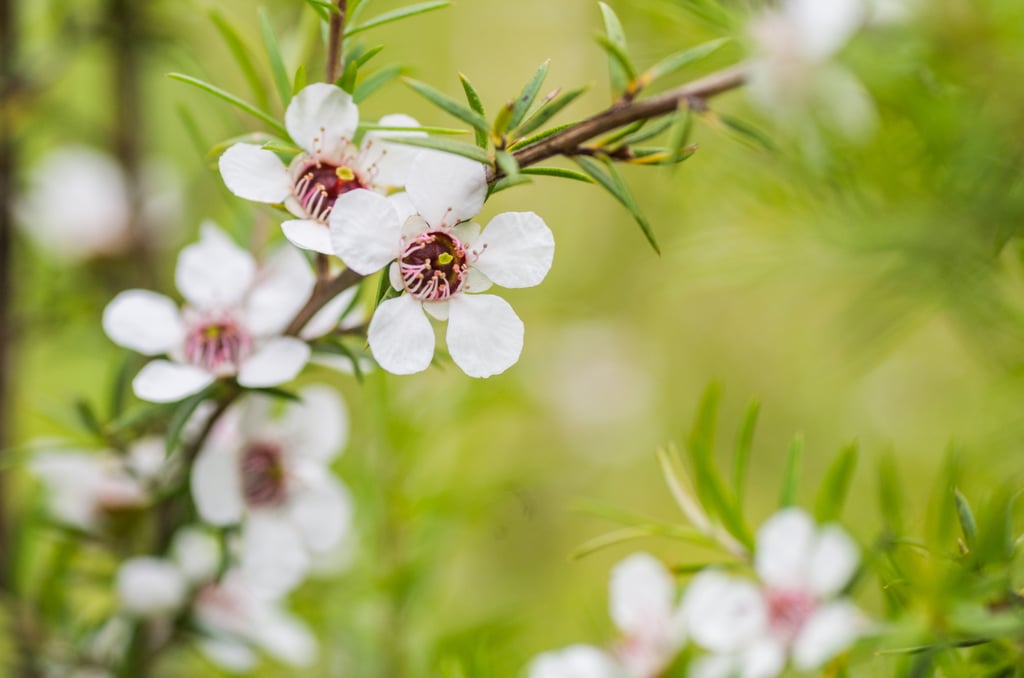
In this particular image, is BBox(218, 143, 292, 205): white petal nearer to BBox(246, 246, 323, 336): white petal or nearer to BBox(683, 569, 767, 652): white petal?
BBox(246, 246, 323, 336): white petal

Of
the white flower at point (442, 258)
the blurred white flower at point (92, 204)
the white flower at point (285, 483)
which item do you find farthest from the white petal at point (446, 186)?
the blurred white flower at point (92, 204)

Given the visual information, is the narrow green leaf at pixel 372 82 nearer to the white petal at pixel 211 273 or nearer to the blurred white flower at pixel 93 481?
the white petal at pixel 211 273

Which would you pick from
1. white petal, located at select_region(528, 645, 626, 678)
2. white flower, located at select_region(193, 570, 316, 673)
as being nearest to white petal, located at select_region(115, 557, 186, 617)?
white flower, located at select_region(193, 570, 316, 673)

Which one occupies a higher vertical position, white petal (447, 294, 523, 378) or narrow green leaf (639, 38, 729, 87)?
narrow green leaf (639, 38, 729, 87)

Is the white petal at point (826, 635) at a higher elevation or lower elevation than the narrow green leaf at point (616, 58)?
lower

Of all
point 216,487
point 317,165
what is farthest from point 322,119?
point 216,487

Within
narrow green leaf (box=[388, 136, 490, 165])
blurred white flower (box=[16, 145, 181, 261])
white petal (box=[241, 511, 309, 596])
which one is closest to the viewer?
narrow green leaf (box=[388, 136, 490, 165])
